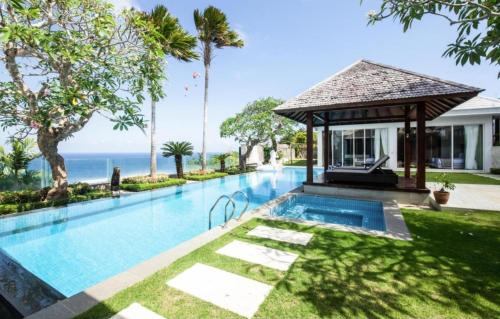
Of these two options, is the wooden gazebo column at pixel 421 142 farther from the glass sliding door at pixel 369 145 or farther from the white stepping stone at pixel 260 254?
the glass sliding door at pixel 369 145

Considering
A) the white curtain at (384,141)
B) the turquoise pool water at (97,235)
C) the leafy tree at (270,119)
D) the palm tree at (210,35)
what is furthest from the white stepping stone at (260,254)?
the white curtain at (384,141)

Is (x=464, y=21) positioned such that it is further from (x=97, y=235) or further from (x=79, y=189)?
→ (x=79, y=189)

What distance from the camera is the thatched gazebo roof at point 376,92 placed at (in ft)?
25.0

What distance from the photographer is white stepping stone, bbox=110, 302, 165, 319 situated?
2598 mm

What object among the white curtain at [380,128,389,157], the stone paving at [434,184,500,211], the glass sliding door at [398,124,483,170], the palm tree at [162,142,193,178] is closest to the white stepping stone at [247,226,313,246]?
the stone paving at [434,184,500,211]

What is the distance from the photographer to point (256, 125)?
69.6 ft

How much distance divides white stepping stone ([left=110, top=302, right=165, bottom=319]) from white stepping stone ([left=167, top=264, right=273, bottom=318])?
1.72 feet

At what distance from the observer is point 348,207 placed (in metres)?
8.85

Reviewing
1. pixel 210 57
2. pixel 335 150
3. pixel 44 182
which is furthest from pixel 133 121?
pixel 335 150

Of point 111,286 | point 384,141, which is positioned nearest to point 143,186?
point 111,286

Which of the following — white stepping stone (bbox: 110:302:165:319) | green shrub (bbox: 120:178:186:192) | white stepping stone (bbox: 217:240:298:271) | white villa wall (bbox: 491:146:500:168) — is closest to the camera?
white stepping stone (bbox: 110:302:165:319)

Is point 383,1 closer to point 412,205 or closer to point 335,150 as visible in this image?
point 412,205

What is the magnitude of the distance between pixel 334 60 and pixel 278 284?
16.4 meters

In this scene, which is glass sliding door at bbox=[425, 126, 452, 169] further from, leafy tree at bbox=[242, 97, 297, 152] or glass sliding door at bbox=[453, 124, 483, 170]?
leafy tree at bbox=[242, 97, 297, 152]
